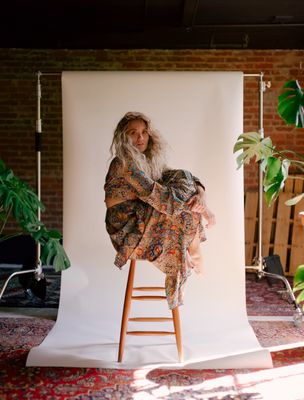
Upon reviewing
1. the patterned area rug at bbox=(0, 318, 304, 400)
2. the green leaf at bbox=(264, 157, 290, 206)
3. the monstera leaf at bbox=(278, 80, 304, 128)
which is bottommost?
the patterned area rug at bbox=(0, 318, 304, 400)

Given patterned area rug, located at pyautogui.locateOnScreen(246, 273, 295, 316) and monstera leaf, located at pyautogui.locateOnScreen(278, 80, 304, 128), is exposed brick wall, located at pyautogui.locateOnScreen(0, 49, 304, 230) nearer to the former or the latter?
patterned area rug, located at pyautogui.locateOnScreen(246, 273, 295, 316)

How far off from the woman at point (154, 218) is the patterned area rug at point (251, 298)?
1.43 m

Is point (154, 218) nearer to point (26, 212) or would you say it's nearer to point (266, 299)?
point (26, 212)

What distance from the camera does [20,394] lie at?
2.96 m

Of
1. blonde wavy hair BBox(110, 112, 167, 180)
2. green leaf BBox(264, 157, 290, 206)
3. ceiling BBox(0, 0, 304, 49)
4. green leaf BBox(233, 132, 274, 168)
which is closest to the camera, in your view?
green leaf BBox(264, 157, 290, 206)

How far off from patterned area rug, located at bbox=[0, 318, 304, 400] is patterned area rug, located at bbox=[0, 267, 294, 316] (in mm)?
1132

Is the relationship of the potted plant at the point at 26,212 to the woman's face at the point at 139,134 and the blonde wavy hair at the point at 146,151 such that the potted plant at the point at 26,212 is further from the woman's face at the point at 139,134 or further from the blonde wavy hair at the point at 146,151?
the woman's face at the point at 139,134

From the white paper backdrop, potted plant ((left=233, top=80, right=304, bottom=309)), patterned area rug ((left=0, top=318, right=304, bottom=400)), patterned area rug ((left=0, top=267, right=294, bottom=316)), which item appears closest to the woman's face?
the white paper backdrop

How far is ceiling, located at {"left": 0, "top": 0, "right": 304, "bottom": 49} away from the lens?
5359mm

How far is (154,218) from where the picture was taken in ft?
11.2

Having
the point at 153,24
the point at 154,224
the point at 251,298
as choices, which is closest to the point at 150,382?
the point at 154,224

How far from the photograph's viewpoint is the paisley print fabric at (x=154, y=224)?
11.0ft

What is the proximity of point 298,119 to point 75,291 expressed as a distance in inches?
86.8

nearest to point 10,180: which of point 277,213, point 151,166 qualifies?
point 151,166
